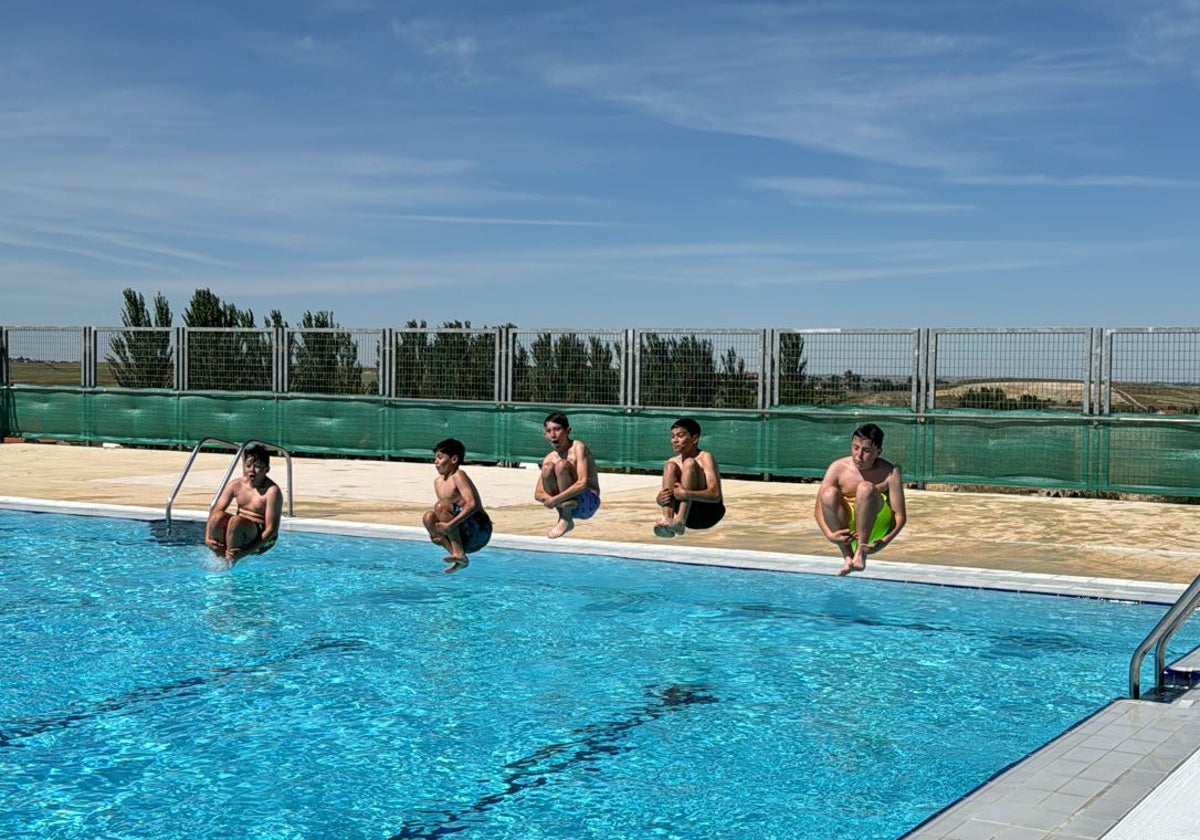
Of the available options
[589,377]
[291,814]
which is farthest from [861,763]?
[589,377]

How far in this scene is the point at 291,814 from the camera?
627 cm

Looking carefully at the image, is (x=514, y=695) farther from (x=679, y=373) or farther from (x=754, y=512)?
(x=679, y=373)

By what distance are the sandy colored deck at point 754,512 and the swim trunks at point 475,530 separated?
343cm

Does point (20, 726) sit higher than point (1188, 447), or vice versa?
point (1188, 447)

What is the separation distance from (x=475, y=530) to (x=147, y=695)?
8.76ft

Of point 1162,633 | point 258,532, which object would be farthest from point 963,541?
point 258,532

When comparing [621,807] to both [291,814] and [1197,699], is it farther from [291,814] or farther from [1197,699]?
[1197,699]

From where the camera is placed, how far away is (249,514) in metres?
11.1

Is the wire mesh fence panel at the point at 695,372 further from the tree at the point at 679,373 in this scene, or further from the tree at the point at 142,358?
the tree at the point at 142,358

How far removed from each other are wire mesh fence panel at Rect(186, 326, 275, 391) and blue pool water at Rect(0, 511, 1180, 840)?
14.2 m

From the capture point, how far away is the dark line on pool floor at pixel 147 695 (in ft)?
24.7

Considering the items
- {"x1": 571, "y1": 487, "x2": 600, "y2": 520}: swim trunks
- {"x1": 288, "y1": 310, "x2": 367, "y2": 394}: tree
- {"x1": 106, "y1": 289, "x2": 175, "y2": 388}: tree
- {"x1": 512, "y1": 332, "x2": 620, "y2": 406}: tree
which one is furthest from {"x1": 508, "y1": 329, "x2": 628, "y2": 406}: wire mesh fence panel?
{"x1": 571, "y1": 487, "x2": 600, "y2": 520}: swim trunks

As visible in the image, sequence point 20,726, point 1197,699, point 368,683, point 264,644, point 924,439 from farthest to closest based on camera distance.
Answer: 1. point 924,439
2. point 264,644
3. point 368,683
4. point 20,726
5. point 1197,699

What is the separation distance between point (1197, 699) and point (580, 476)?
472 centimetres
